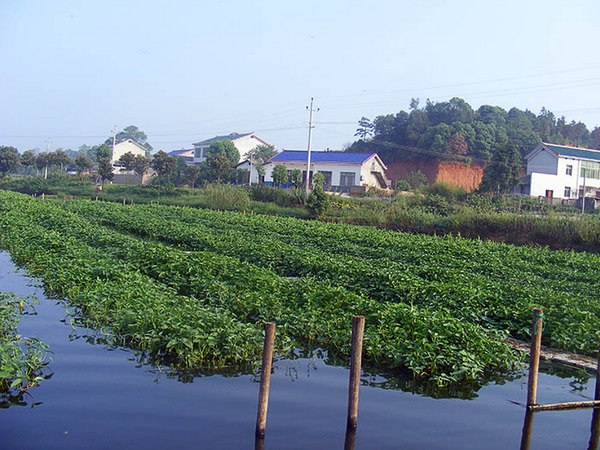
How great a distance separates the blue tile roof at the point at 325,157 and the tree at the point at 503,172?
41.0 feet

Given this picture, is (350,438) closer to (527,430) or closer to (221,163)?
(527,430)

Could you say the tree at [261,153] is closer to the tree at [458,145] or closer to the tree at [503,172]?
the tree at [458,145]

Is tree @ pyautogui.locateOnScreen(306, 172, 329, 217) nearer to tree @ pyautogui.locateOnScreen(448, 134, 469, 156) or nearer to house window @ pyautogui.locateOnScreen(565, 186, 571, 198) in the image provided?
tree @ pyautogui.locateOnScreen(448, 134, 469, 156)

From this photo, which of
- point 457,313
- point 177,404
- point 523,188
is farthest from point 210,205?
point 177,404

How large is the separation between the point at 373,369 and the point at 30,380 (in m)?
4.57

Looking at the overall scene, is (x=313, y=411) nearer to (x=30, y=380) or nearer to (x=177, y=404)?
(x=177, y=404)

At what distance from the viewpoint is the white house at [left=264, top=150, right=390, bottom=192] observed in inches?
2183

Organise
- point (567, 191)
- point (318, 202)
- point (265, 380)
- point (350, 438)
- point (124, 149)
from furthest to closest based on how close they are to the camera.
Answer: point (124, 149)
point (567, 191)
point (318, 202)
point (350, 438)
point (265, 380)

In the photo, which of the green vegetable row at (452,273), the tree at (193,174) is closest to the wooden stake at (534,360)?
the green vegetable row at (452,273)

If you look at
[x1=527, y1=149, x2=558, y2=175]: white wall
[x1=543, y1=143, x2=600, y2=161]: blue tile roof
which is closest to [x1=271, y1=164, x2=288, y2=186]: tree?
[x1=527, y1=149, x2=558, y2=175]: white wall

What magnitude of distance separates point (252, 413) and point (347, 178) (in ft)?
160

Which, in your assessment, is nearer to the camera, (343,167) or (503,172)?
(503,172)

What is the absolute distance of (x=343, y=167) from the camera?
5603cm

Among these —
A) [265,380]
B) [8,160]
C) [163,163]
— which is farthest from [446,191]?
[8,160]
